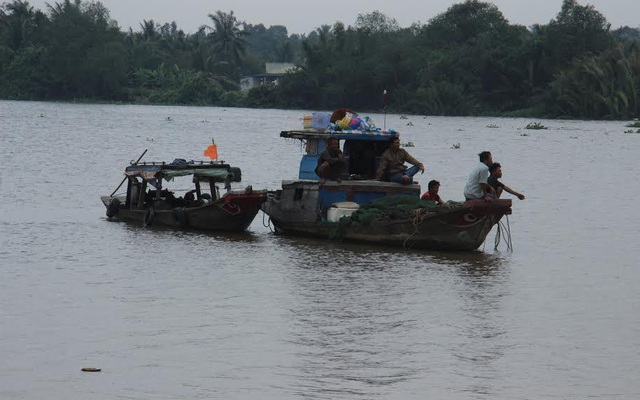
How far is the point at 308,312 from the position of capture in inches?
619

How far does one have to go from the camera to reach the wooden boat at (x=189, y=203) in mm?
23016

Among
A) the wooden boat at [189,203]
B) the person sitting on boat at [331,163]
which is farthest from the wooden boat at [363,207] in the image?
the wooden boat at [189,203]

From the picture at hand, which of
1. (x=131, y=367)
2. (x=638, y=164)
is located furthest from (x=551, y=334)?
(x=638, y=164)

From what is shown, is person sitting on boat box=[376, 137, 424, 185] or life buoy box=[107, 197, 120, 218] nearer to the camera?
person sitting on boat box=[376, 137, 424, 185]

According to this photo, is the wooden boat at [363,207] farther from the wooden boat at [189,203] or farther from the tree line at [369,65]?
the tree line at [369,65]

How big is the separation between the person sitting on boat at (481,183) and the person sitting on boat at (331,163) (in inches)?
105

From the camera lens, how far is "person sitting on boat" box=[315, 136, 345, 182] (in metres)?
21.9

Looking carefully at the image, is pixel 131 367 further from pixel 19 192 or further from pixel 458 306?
pixel 19 192

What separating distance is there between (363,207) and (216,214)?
10.8 feet

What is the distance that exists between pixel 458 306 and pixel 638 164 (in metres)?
35.6

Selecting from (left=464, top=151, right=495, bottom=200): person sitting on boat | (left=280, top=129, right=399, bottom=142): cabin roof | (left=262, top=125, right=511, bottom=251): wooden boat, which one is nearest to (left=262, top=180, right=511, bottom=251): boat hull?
(left=262, top=125, right=511, bottom=251): wooden boat

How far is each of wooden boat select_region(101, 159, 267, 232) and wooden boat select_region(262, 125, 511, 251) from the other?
2.30 ft

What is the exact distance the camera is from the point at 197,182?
79.0ft

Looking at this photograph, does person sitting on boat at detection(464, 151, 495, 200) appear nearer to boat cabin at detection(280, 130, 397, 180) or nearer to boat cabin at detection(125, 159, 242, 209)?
boat cabin at detection(280, 130, 397, 180)
